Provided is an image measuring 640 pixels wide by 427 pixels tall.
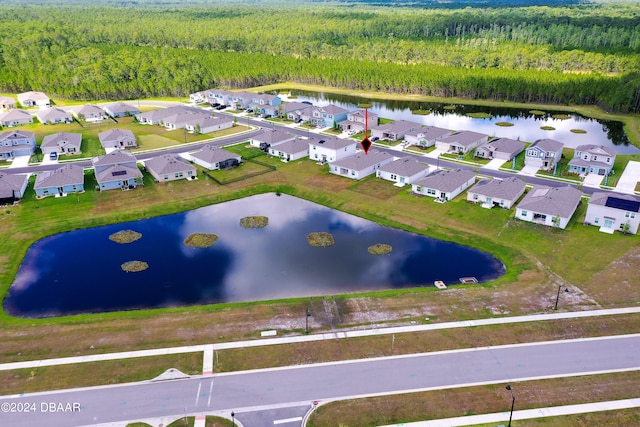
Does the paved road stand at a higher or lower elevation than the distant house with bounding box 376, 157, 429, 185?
lower

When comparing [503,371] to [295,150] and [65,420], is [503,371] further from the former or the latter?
[295,150]


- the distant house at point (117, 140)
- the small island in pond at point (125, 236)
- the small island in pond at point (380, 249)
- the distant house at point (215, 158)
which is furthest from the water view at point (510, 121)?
the small island in pond at point (125, 236)

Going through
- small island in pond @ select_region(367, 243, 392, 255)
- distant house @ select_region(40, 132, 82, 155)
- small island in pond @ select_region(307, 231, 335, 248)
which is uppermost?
distant house @ select_region(40, 132, 82, 155)

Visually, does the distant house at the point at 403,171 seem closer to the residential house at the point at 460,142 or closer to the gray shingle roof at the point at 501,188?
the gray shingle roof at the point at 501,188

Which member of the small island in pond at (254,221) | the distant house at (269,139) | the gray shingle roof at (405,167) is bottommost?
the small island in pond at (254,221)

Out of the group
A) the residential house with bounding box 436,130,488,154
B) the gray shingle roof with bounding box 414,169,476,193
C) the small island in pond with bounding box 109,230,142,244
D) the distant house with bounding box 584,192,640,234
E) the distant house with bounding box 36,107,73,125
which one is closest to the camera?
the distant house with bounding box 584,192,640,234

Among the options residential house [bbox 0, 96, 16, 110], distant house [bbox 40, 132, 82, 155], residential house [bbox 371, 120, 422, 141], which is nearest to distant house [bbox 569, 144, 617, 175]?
residential house [bbox 371, 120, 422, 141]

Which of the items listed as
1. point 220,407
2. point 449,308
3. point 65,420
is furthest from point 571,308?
point 65,420

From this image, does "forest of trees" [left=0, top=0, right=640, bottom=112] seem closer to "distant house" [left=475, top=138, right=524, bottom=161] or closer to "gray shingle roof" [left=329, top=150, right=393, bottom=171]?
"distant house" [left=475, top=138, right=524, bottom=161]
